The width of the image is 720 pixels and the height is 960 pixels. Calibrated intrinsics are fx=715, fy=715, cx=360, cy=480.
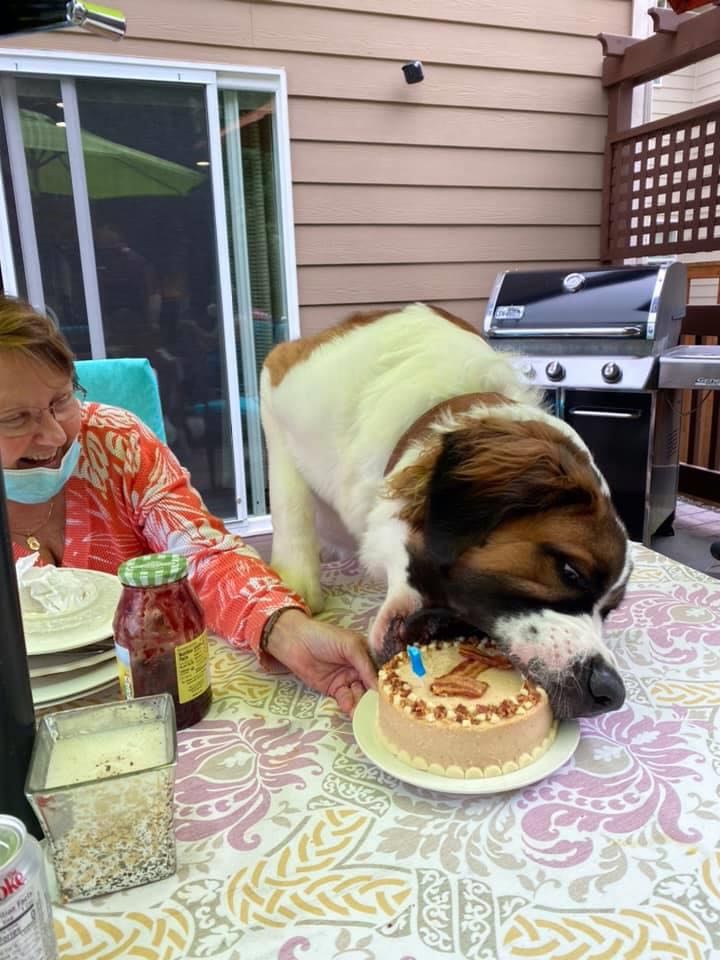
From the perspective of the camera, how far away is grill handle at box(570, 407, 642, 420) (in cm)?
334

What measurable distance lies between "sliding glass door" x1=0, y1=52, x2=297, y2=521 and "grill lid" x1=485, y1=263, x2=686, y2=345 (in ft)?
3.79

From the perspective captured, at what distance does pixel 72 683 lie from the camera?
95cm

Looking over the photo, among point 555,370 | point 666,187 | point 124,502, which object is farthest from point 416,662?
point 666,187

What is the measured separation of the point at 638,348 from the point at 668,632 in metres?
2.33

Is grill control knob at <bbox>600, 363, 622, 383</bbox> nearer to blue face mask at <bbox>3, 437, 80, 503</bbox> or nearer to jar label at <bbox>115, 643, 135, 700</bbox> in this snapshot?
blue face mask at <bbox>3, 437, 80, 503</bbox>

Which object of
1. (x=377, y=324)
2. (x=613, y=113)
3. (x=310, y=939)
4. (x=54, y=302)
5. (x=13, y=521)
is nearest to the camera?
(x=310, y=939)

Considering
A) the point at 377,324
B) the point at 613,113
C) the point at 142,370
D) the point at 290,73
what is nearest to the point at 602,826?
the point at 377,324

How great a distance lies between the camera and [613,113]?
435 centimetres

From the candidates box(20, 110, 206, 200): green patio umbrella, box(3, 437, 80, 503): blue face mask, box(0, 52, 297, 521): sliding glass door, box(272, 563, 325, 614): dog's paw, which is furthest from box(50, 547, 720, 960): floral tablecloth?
box(20, 110, 206, 200): green patio umbrella

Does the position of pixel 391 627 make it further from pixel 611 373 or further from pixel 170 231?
pixel 170 231

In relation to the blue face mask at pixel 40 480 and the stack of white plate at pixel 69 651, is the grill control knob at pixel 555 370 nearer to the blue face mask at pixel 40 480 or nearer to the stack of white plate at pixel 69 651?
the blue face mask at pixel 40 480

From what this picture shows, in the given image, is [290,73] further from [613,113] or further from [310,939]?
[310,939]

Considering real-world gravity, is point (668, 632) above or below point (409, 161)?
below

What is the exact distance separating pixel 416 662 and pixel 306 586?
20.7 inches
